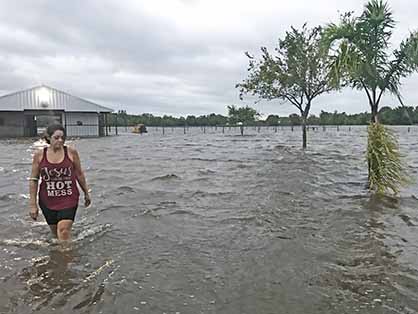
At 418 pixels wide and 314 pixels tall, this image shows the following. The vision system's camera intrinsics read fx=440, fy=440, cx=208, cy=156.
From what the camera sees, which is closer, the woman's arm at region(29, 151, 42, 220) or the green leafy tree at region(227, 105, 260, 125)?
the woman's arm at region(29, 151, 42, 220)

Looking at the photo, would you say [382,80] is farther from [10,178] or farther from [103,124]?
[103,124]

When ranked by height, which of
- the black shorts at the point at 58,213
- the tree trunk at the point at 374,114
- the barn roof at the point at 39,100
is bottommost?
the black shorts at the point at 58,213

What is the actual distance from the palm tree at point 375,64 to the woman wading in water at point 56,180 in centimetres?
640

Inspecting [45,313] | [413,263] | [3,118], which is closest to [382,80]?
[413,263]

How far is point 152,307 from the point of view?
4.16m

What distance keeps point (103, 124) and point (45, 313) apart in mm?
46805

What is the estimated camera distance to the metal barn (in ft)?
136

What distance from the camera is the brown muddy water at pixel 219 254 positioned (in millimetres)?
4270

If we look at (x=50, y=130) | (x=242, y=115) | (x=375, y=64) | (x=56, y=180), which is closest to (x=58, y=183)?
(x=56, y=180)

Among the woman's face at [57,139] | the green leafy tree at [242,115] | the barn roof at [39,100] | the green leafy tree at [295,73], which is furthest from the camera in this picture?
the green leafy tree at [242,115]

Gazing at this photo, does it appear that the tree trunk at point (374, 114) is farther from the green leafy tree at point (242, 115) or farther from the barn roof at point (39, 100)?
the green leafy tree at point (242, 115)

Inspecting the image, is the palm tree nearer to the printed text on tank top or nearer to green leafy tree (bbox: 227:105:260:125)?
the printed text on tank top

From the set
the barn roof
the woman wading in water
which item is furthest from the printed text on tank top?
the barn roof

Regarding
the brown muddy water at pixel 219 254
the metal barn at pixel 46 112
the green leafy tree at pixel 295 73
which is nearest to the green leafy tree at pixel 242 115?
the metal barn at pixel 46 112
